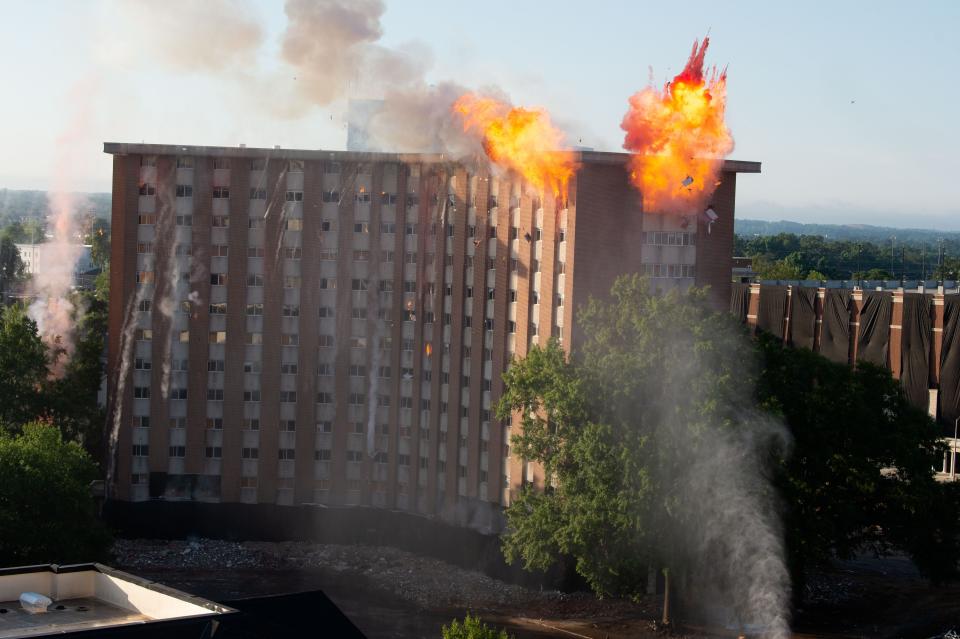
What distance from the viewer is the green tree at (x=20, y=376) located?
245ft

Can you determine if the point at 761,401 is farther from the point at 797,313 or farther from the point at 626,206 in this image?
the point at 797,313

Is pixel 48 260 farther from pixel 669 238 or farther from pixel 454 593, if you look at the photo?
pixel 669 238

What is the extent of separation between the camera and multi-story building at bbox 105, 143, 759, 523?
227 feet

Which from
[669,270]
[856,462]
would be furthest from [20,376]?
[856,462]

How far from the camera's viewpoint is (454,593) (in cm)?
6131

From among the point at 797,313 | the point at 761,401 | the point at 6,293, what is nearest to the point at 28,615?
the point at 761,401

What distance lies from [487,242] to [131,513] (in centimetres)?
2377

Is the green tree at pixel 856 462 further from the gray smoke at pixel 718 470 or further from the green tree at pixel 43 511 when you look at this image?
the green tree at pixel 43 511

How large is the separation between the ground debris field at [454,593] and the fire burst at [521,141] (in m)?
18.5

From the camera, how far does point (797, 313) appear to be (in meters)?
97.4

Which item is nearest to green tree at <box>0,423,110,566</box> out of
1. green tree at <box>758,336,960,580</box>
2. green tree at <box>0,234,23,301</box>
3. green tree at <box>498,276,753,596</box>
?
green tree at <box>498,276,753,596</box>

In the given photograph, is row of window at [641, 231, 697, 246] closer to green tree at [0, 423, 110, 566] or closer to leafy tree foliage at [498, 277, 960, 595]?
leafy tree foliage at [498, 277, 960, 595]

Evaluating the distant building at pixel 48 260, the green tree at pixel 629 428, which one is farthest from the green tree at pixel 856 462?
the distant building at pixel 48 260

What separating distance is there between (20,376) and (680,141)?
39.3 m
